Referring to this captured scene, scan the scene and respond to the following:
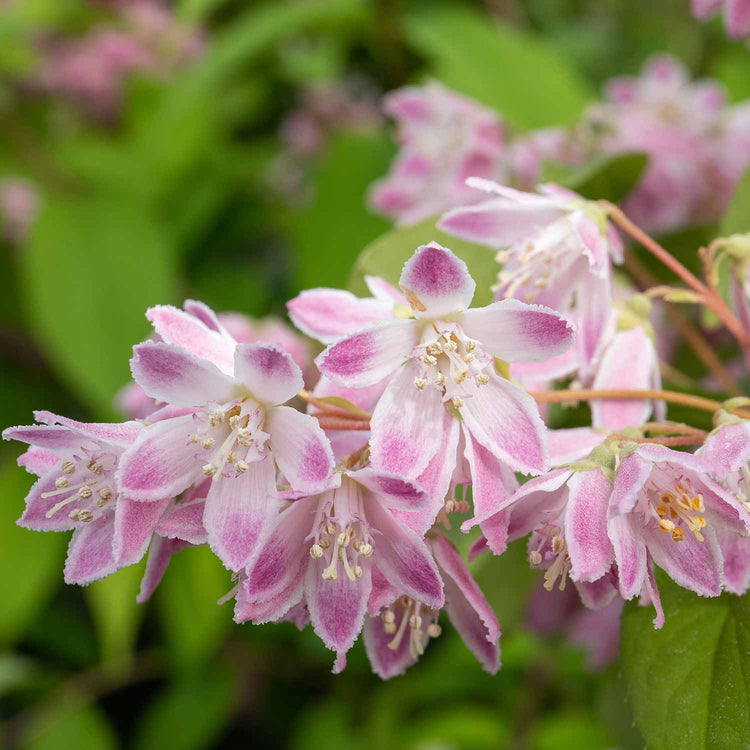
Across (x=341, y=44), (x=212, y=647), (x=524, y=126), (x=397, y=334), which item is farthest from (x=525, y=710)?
(x=341, y=44)

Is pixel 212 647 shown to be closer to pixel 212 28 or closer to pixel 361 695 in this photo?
pixel 361 695

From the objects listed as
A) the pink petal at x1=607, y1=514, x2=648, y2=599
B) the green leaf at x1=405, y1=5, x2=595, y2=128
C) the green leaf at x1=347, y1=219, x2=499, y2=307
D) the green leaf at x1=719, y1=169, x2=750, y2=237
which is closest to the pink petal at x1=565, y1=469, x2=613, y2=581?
the pink petal at x1=607, y1=514, x2=648, y2=599

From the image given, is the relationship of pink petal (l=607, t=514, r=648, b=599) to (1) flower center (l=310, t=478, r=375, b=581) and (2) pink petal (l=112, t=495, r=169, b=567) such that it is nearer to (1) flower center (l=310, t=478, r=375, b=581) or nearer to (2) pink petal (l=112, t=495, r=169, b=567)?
(1) flower center (l=310, t=478, r=375, b=581)

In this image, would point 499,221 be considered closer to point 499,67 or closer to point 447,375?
point 447,375

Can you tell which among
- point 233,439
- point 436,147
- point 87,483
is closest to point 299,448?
point 233,439

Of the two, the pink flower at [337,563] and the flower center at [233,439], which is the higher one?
the flower center at [233,439]

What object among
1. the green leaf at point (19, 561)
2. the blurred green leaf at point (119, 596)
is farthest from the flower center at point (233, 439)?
the green leaf at point (19, 561)

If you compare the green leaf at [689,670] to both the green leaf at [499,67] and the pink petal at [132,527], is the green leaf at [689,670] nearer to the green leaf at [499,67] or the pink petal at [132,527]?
the pink petal at [132,527]

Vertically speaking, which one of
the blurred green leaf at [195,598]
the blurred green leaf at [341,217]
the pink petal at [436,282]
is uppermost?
the pink petal at [436,282]
